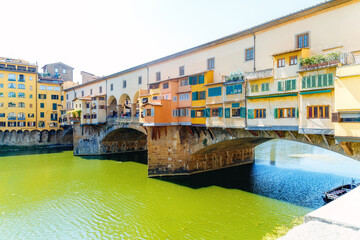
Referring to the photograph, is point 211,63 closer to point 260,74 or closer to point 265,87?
point 260,74

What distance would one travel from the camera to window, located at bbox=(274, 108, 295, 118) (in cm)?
1747

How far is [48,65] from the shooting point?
6531cm

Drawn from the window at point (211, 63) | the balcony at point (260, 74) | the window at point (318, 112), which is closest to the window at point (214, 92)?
the window at point (211, 63)

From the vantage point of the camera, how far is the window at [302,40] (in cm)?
1796

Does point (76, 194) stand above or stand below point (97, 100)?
below

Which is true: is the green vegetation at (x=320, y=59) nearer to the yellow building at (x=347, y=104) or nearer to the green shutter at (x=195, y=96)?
the yellow building at (x=347, y=104)

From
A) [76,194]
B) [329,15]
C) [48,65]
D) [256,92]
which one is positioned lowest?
[76,194]

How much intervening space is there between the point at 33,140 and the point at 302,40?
61.8m

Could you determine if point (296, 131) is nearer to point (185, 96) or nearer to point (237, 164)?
point (185, 96)

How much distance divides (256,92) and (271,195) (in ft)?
33.0

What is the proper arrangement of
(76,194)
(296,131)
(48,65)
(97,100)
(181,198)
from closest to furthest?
(296,131) → (181,198) → (76,194) → (97,100) → (48,65)

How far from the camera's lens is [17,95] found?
185 ft

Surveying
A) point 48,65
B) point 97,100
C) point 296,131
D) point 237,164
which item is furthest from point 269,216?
point 48,65

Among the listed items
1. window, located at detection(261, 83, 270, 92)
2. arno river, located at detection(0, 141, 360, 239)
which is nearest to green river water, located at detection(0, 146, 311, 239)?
arno river, located at detection(0, 141, 360, 239)
